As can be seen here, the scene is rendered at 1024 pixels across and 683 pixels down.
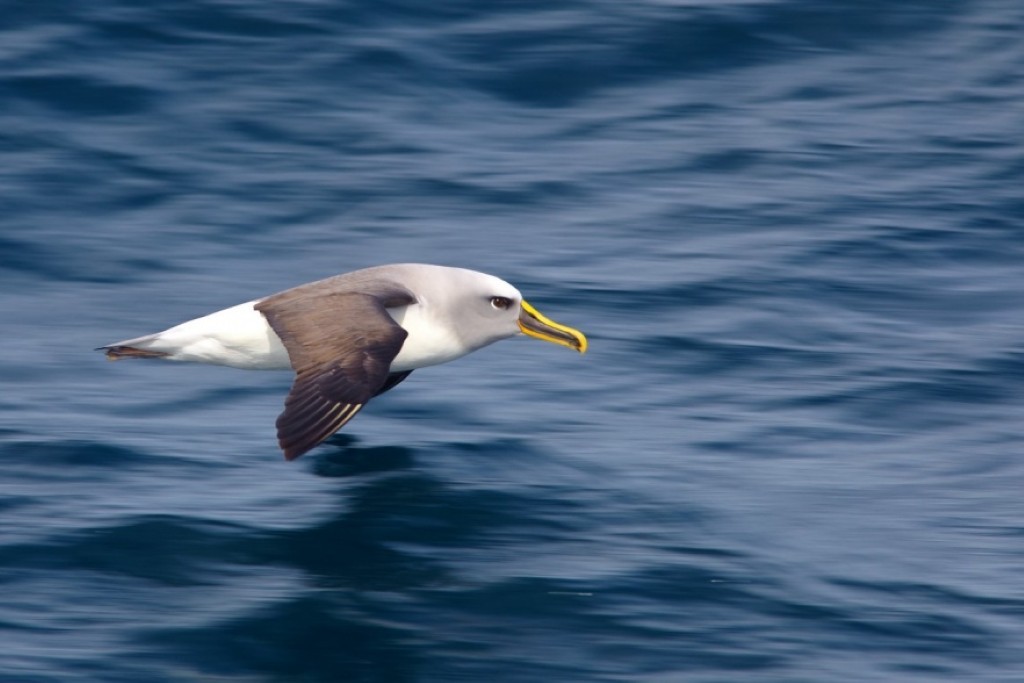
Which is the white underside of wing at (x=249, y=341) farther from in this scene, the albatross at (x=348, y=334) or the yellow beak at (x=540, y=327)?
the yellow beak at (x=540, y=327)

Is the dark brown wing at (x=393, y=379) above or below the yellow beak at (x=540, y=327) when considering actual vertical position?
below

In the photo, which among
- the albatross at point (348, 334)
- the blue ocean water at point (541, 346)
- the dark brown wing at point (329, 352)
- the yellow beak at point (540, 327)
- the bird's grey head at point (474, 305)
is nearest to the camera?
the blue ocean water at point (541, 346)

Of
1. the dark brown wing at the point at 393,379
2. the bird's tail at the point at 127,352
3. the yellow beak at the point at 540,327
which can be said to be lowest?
the dark brown wing at the point at 393,379

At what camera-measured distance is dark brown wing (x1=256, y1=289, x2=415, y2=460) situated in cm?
848

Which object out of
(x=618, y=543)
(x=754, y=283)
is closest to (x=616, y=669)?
(x=618, y=543)

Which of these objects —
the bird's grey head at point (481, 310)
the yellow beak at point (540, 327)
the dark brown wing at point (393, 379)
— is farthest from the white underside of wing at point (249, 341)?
the yellow beak at point (540, 327)

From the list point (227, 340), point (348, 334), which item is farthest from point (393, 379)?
point (348, 334)

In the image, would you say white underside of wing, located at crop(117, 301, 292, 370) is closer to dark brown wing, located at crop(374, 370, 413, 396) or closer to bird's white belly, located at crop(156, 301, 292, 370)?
bird's white belly, located at crop(156, 301, 292, 370)

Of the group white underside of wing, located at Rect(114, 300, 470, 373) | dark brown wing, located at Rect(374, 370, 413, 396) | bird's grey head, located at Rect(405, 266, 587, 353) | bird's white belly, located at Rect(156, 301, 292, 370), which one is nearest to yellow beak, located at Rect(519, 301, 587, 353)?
bird's grey head, located at Rect(405, 266, 587, 353)

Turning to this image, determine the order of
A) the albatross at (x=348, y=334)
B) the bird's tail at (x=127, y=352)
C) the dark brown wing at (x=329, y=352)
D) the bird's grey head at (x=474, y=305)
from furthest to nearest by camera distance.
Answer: the bird's grey head at (x=474, y=305)
the bird's tail at (x=127, y=352)
the albatross at (x=348, y=334)
the dark brown wing at (x=329, y=352)

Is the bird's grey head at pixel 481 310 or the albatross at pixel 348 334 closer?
the albatross at pixel 348 334

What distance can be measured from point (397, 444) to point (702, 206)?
494cm

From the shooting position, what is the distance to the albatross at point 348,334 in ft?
28.5

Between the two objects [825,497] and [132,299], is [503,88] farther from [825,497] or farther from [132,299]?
[825,497]
